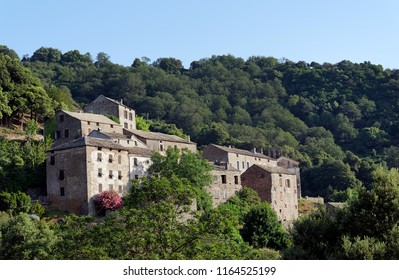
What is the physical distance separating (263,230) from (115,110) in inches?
1147

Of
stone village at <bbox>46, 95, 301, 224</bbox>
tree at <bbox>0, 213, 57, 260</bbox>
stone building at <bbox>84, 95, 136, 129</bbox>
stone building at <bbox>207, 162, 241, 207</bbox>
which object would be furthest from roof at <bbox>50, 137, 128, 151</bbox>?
stone building at <bbox>84, 95, 136, 129</bbox>

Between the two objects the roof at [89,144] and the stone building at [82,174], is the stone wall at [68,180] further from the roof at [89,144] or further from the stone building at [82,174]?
the roof at [89,144]

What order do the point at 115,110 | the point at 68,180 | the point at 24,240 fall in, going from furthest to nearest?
the point at 115,110 < the point at 68,180 < the point at 24,240

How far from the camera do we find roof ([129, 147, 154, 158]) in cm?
6821

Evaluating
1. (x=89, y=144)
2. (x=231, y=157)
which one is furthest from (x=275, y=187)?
(x=89, y=144)

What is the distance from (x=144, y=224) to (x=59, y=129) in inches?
1564

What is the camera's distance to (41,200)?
211ft

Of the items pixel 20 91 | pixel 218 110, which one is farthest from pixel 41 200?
pixel 218 110

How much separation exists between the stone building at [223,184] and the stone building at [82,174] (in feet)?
32.4

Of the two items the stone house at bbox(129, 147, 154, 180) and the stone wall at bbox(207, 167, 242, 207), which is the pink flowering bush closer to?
the stone house at bbox(129, 147, 154, 180)

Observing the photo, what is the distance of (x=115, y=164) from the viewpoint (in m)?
66.0

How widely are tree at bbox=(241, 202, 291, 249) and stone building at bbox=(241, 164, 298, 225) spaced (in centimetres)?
1086

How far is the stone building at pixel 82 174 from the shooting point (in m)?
63.2

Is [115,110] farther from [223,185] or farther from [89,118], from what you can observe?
[223,185]
